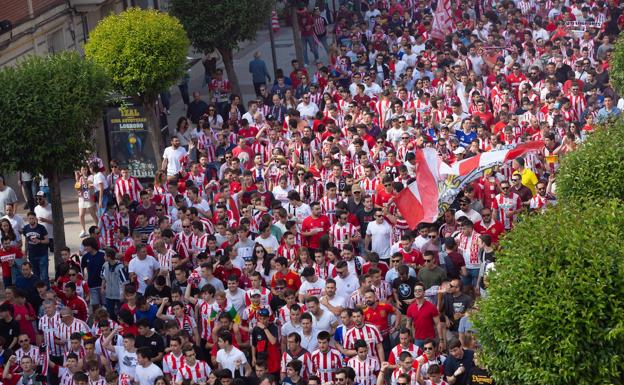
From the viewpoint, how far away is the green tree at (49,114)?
1925 cm

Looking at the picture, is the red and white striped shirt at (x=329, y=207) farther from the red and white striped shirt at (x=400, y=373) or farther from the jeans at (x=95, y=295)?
the red and white striped shirt at (x=400, y=373)

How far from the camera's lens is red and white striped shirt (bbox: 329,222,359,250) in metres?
18.6

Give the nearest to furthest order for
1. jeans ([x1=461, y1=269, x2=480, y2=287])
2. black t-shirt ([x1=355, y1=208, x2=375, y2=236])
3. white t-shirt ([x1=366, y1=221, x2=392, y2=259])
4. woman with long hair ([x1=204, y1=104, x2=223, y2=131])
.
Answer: jeans ([x1=461, y1=269, x2=480, y2=287]) < white t-shirt ([x1=366, y1=221, x2=392, y2=259]) < black t-shirt ([x1=355, y1=208, x2=375, y2=236]) < woman with long hair ([x1=204, y1=104, x2=223, y2=131])

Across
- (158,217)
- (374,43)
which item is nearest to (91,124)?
(158,217)

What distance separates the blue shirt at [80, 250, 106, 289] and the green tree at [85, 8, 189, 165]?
18.5 feet

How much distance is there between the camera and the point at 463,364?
14.7m

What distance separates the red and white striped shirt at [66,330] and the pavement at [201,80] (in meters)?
4.86

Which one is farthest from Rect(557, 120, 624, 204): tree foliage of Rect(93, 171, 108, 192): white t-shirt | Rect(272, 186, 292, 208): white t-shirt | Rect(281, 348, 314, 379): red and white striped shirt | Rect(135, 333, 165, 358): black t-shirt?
Rect(93, 171, 108, 192): white t-shirt

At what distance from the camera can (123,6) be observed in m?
33.2

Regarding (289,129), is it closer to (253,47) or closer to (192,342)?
(192,342)

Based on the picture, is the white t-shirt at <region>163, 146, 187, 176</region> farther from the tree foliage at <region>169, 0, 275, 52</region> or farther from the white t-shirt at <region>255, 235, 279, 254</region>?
the tree foliage at <region>169, 0, 275, 52</region>

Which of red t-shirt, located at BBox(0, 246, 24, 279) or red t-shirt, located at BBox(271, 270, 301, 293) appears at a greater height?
red t-shirt, located at BBox(271, 270, 301, 293)

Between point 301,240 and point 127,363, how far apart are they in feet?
12.2

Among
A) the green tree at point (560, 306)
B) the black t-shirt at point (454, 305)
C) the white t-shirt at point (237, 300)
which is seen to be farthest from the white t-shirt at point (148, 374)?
the green tree at point (560, 306)
